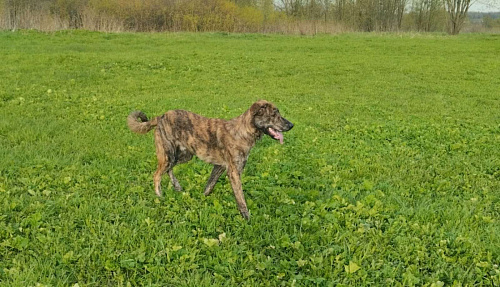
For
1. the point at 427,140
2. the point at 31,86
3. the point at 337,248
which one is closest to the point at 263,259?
the point at 337,248

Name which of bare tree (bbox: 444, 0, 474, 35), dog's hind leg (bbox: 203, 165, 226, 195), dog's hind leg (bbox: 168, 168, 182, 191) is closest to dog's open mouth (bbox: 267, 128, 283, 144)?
dog's hind leg (bbox: 203, 165, 226, 195)

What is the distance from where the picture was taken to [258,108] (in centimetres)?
499

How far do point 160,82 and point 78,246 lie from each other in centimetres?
1193

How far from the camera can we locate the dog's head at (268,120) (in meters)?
5.01

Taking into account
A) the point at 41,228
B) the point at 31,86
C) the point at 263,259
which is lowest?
the point at 263,259

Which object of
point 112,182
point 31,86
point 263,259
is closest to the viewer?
point 263,259

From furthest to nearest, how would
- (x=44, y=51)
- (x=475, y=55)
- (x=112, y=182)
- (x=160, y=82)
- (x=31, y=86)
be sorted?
(x=475, y=55)
(x=44, y=51)
(x=160, y=82)
(x=31, y=86)
(x=112, y=182)

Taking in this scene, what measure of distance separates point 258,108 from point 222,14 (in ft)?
116

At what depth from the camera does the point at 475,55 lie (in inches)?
940

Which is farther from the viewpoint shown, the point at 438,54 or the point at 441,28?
the point at 441,28

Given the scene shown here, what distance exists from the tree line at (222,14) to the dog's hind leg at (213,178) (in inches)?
1078

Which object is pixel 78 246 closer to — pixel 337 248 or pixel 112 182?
pixel 112 182

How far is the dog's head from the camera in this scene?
197 inches

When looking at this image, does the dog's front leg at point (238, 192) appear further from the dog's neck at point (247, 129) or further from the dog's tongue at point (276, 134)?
the dog's tongue at point (276, 134)
